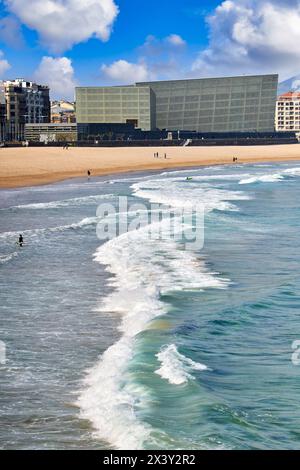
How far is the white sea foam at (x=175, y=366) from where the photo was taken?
1490cm

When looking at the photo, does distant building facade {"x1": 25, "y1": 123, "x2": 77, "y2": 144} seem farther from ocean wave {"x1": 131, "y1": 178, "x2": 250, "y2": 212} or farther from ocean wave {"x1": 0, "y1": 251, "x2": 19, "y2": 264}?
ocean wave {"x1": 0, "y1": 251, "x2": 19, "y2": 264}

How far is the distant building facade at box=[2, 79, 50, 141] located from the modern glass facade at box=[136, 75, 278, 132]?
2237cm

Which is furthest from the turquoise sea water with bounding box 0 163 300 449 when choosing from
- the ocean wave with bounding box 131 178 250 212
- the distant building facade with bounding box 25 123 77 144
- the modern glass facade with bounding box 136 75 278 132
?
the modern glass facade with bounding box 136 75 278 132

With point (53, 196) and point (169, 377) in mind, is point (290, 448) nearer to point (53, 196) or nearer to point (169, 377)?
point (169, 377)

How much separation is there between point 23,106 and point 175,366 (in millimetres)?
155510

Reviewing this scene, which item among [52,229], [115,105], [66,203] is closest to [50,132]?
[115,105]

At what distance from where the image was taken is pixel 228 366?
52.3 feet

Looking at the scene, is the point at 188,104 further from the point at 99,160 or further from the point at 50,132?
the point at 99,160

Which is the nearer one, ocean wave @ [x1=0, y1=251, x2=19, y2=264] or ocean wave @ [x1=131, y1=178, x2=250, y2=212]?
ocean wave @ [x1=0, y1=251, x2=19, y2=264]

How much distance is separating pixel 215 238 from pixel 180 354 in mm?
17056

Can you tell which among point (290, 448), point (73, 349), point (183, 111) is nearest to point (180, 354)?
point (73, 349)

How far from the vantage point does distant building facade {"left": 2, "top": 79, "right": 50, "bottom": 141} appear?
16100cm

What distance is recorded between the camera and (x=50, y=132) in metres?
151
